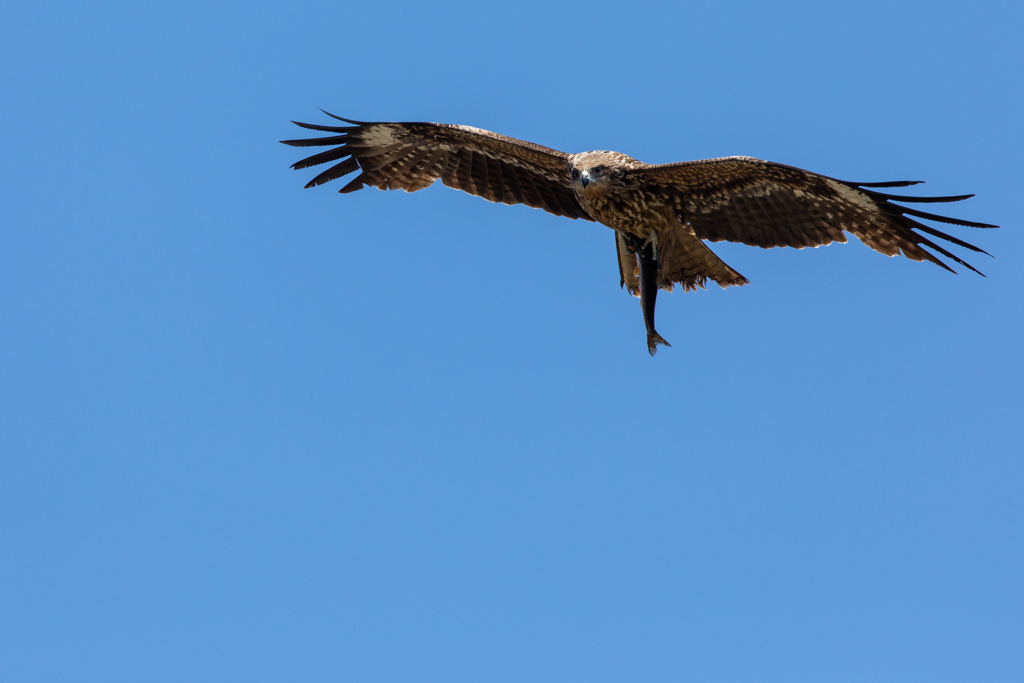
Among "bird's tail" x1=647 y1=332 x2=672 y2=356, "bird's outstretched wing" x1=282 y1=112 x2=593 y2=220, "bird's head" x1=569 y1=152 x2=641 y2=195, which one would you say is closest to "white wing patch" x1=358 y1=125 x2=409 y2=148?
"bird's outstretched wing" x1=282 y1=112 x2=593 y2=220

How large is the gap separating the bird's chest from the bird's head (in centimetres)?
8

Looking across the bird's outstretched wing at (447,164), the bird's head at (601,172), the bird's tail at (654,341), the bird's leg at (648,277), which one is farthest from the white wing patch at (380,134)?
the bird's tail at (654,341)

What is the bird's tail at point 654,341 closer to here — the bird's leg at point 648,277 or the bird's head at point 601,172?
the bird's leg at point 648,277

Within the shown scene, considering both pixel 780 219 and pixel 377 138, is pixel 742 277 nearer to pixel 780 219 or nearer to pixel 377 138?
pixel 780 219

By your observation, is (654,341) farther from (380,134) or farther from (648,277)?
(380,134)

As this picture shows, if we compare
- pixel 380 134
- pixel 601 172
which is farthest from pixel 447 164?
pixel 601 172

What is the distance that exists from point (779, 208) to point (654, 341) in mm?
1582

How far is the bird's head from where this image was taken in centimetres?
855

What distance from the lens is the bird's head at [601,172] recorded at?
8.55m

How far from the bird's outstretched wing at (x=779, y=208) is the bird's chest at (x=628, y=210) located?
0.10m

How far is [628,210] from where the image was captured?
8.90 meters

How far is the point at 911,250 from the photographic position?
8594mm

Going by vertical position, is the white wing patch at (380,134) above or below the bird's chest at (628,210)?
above

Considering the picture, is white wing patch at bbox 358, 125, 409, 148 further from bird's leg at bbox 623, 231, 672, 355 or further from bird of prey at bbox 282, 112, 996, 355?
bird's leg at bbox 623, 231, 672, 355
